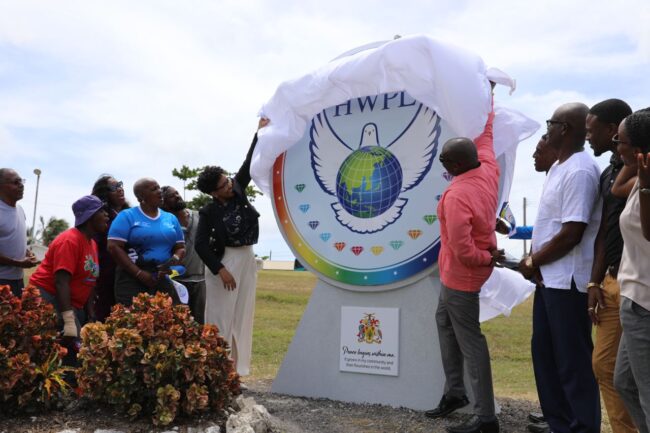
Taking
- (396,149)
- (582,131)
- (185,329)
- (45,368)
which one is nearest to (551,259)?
(582,131)

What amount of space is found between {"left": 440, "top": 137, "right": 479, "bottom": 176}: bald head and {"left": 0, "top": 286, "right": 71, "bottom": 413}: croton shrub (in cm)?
274

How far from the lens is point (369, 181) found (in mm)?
5652

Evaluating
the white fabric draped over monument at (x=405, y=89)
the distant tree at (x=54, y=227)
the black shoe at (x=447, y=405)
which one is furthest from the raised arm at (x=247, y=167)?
the distant tree at (x=54, y=227)

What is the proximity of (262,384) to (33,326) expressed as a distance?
2758mm

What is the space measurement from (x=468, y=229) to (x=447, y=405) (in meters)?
1.31

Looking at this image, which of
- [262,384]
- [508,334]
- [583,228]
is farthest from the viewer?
[508,334]

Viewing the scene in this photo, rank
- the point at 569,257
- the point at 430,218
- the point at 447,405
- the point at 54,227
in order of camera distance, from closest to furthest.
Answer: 1. the point at 569,257
2. the point at 447,405
3. the point at 430,218
4. the point at 54,227

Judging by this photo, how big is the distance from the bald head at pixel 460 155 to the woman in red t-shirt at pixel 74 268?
257 centimetres

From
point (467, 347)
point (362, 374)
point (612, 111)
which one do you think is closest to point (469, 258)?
point (467, 347)

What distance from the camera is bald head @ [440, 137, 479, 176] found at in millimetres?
4551

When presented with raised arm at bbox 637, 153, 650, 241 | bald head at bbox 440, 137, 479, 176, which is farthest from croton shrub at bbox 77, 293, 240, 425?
raised arm at bbox 637, 153, 650, 241

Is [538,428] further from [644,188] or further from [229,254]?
[229,254]

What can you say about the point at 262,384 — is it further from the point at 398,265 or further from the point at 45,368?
the point at 45,368

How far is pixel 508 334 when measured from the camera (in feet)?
39.9
